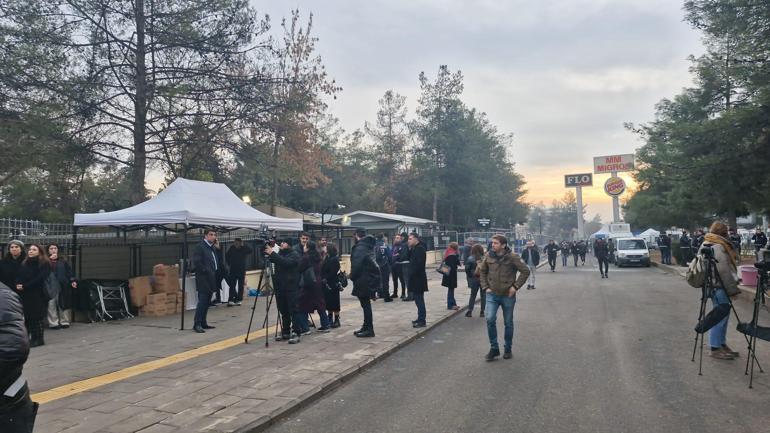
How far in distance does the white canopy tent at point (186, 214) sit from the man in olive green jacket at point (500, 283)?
4.24 metres

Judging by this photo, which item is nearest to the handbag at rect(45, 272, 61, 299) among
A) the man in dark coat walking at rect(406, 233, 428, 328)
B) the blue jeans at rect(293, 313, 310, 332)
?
the blue jeans at rect(293, 313, 310, 332)

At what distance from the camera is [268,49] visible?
1625cm

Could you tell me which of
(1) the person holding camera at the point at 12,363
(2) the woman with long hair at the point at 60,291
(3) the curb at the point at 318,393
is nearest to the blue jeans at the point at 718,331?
(3) the curb at the point at 318,393

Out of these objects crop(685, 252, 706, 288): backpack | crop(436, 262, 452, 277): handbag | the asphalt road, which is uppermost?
crop(685, 252, 706, 288): backpack

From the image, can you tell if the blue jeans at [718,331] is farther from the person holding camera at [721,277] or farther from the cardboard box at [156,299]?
the cardboard box at [156,299]

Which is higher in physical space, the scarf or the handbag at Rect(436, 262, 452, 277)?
the scarf

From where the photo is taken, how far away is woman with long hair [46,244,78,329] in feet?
32.2

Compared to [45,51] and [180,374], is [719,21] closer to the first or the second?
[180,374]

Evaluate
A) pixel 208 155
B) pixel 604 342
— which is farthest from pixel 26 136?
pixel 604 342

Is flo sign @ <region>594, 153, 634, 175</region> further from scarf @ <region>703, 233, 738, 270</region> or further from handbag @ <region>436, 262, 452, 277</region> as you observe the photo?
scarf @ <region>703, 233, 738, 270</region>

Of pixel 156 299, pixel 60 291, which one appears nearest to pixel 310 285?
pixel 156 299

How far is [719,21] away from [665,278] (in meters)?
10.9

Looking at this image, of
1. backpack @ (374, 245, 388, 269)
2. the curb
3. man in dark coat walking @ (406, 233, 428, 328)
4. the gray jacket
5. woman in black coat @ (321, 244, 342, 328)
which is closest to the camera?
the curb

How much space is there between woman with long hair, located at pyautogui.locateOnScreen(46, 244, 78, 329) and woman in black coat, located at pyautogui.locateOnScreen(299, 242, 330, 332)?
192 inches
